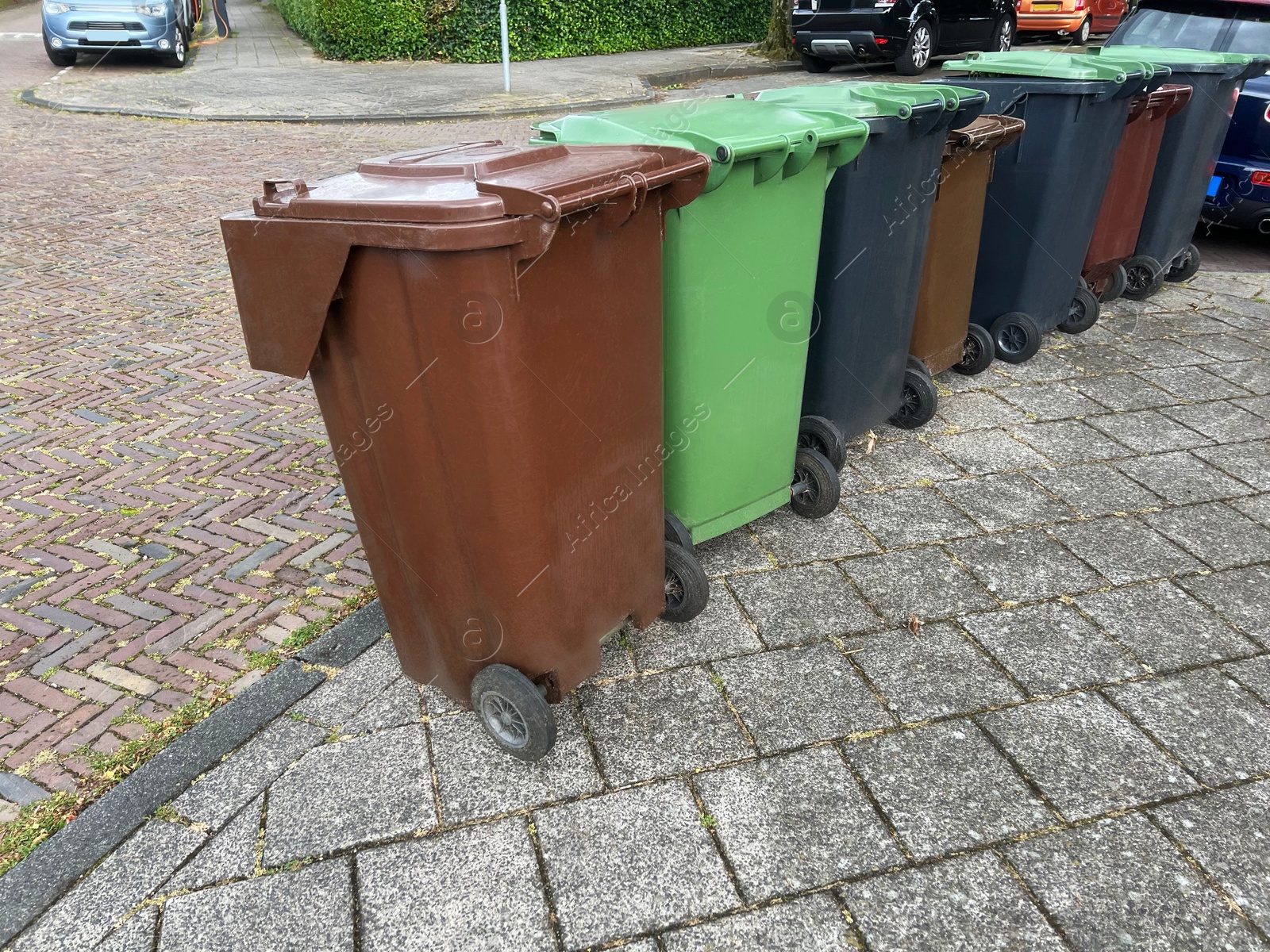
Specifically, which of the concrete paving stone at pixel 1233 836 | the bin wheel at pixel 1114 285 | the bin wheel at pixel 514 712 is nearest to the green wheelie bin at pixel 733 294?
the bin wheel at pixel 514 712

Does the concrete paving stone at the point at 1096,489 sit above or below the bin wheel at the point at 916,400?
below

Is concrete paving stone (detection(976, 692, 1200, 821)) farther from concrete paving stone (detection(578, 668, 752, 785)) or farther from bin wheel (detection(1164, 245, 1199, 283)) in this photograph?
bin wheel (detection(1164, 245, 1199, 283))

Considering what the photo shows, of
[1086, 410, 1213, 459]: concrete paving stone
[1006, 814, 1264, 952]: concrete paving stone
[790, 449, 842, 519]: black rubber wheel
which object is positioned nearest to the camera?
[1006, 814, 1264, 952]: concrete paving stone

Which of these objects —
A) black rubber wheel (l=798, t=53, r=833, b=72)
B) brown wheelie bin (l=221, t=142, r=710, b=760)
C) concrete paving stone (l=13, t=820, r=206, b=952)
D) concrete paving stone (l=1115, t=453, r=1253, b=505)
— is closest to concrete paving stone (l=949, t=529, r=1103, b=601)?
concrete paving stone (l=1115, t=453, r=1253, b=505)

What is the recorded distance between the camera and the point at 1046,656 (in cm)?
298

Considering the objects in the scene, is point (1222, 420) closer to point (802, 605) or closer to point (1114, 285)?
point (1114, 285)

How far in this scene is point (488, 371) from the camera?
6.77 feet

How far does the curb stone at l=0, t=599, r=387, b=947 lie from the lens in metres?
2.24

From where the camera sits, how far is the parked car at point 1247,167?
21.4 feet

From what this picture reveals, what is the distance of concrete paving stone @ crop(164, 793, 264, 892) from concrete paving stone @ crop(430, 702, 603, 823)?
491 mm

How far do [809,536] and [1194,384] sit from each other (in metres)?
2.86

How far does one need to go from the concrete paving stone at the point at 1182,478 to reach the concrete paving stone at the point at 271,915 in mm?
3614

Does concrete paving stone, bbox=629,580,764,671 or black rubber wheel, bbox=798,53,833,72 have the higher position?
black rubber wheel, bbox=798,53,833,72

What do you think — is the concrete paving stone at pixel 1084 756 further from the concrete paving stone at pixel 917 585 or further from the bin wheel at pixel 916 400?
the bin wheel at pixel 916 400
